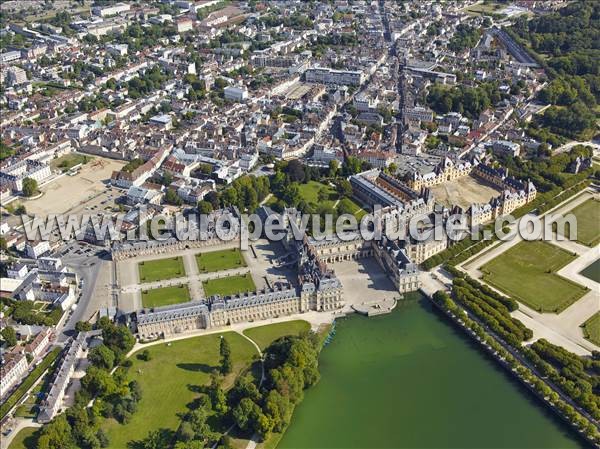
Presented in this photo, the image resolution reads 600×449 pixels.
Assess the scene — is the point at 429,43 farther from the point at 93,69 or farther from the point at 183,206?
the point at 183,206

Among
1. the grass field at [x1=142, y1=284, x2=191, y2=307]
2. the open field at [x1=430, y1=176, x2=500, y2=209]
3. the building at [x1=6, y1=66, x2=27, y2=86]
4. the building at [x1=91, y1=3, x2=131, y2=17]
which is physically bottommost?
the open field at [x1=430, y1=176, x2=500, y2=209]

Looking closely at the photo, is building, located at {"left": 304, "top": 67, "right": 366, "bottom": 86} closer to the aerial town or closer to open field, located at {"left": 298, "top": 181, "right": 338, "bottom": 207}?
the aerial town

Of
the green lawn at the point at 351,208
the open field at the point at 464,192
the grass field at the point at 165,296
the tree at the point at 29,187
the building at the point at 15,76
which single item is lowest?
the open field at the point at 464,192

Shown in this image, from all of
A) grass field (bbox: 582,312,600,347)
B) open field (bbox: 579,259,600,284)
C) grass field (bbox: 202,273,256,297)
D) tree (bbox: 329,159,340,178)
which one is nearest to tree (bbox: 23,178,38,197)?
grass field (bbox: 202,273,256,297)

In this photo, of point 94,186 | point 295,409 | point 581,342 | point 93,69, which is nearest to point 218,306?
point 295,409

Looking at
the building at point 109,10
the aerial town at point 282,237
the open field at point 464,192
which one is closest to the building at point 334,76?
the aerial town at point 282,237

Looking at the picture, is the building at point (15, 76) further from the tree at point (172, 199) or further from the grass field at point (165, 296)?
the grass field at point (165, 296)
